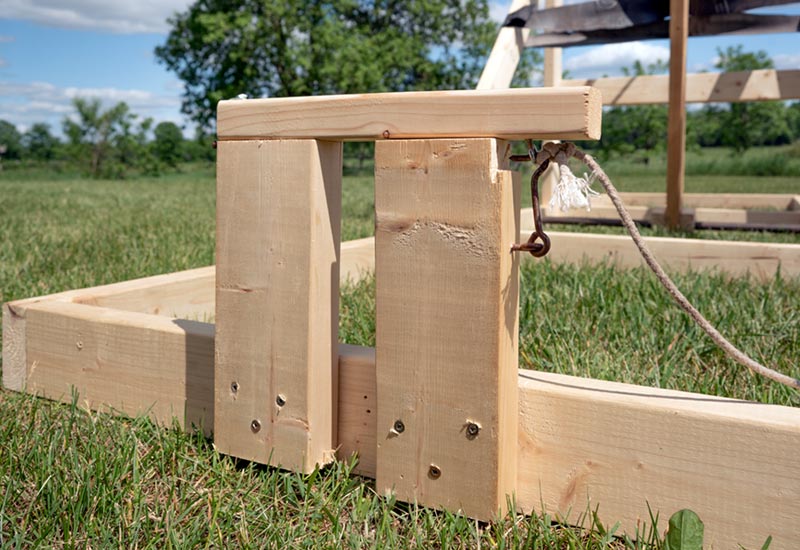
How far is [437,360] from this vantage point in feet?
4.05

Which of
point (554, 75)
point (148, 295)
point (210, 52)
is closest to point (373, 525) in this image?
point (148, 295)

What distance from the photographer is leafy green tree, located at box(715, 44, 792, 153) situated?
26156 mm

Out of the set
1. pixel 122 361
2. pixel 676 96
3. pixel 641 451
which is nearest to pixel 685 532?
pixel 641 451

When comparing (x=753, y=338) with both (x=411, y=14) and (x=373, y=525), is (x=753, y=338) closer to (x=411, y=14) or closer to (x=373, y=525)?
(x=373, y=525)

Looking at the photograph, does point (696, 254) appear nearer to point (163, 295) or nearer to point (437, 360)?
point (163, 295)

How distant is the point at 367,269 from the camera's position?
3229mm

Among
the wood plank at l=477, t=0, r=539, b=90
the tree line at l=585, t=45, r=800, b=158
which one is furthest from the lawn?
the tree line at l=585, t=45, r=800, b=158

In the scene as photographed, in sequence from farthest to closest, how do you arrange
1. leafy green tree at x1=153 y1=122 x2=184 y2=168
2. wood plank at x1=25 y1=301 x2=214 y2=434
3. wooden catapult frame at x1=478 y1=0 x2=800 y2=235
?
leafy green tree at x1=153 y1=122 x2=184 y2=168, wooden catapult frame at x1=478 y1=0 x2=800 y2=235, wood plank at x1=25 y1=301 x2=214 y2=434

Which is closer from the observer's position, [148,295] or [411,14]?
[148,295]

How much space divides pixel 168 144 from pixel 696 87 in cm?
2914

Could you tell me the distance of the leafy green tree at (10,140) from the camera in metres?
40.4

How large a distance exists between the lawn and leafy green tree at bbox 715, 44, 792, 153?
82.5ft

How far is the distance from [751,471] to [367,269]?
7.34 ft

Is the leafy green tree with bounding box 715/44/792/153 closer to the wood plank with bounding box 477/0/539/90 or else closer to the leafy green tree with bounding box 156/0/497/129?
the leafy green tree with bounding box 156/0/497/129
